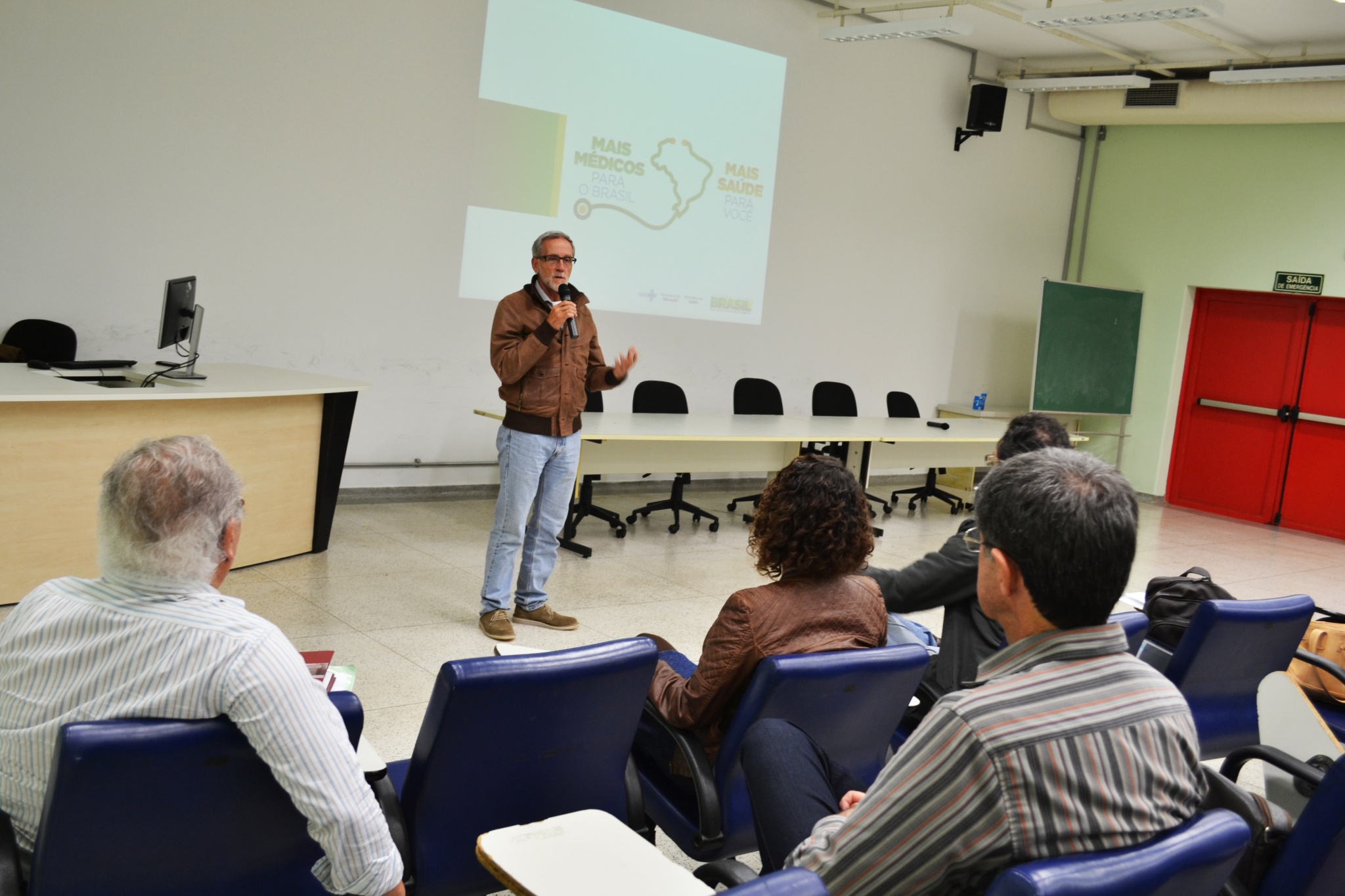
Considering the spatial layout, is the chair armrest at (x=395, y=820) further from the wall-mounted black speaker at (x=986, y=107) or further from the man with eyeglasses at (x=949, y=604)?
the wall-mounted black speaker at (x=986, y=107)

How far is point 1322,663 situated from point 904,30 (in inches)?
211

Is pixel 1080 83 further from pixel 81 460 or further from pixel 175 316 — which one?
pixel 81 460

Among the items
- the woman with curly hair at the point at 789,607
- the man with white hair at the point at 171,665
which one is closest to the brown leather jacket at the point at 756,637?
the woman with curly hair at the point at 789,607

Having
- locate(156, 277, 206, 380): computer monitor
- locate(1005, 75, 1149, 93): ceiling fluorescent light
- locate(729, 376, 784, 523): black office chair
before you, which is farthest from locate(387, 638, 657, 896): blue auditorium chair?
locate(1005, 75, 1149, 93): ceiling fluorescent light

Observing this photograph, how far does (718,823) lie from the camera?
2078 mm

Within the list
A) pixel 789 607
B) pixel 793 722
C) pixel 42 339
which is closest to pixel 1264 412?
pixel 789 607

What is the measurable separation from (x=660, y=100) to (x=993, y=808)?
6.70m

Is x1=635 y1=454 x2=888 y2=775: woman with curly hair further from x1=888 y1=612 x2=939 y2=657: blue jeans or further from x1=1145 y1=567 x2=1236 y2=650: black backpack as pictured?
x1=1145 y1=567 x2=1236 y2=650: black backpack

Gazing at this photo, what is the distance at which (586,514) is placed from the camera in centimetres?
634

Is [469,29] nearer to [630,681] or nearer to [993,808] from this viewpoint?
[630,681]

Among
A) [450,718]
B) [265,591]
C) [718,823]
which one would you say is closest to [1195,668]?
[718,823]

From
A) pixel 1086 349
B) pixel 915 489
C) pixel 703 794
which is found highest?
pixel 1086 349

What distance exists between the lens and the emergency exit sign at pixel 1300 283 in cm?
872

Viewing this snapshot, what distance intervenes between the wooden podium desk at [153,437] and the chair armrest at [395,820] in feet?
7.50
